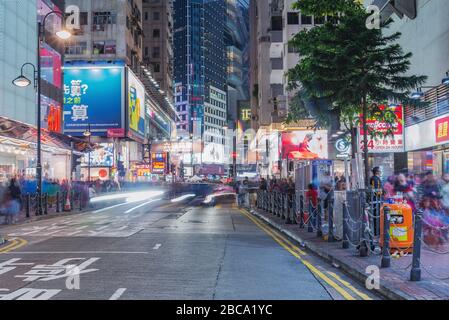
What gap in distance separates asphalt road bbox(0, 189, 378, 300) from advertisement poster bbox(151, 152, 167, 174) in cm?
8067

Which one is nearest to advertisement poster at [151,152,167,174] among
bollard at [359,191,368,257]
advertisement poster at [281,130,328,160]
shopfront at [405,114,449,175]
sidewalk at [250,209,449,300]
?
advertisement poster at [281,130,328,160]

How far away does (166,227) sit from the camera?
22547mm

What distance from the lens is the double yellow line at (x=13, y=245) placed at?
1540 centimetres

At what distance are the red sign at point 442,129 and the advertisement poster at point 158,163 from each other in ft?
252

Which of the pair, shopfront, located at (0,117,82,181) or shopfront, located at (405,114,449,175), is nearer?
shopfront, located at (405,114,449,175)

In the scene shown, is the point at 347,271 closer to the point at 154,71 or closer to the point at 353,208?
the point at 353,208

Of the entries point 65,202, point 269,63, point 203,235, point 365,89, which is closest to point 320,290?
point 203,235

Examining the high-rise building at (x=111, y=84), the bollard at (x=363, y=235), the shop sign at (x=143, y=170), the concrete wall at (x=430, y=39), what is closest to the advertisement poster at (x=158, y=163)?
the shop sign at (x=143, y=170)

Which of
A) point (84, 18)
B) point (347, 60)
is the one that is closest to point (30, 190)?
point (347, 60)

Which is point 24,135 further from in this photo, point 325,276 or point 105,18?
point 105,18

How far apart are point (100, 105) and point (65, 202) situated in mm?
43398

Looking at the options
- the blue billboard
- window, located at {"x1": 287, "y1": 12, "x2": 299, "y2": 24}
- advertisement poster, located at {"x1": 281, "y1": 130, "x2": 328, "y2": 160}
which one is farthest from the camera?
the blue billboard

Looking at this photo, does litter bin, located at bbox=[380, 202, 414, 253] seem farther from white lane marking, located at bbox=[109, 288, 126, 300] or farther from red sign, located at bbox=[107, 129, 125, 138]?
red sign, located at bbox=[107, 129, 125, 138]

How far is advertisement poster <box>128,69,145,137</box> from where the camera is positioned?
81312 mm
